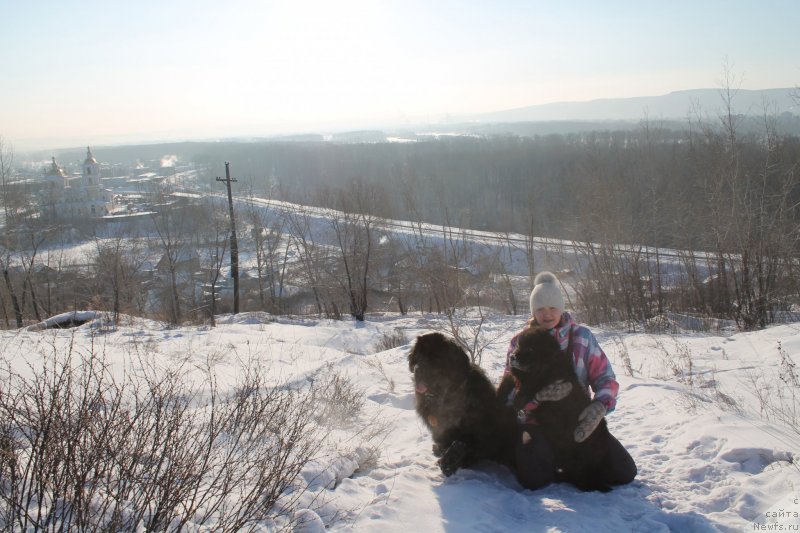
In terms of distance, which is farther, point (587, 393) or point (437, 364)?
point (437, 364)

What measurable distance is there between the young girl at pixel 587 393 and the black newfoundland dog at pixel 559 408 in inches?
2.0

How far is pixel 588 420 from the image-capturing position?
321 centimetres

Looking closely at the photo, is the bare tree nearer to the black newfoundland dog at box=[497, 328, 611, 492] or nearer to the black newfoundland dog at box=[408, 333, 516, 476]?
the black newfoundland dog at box=[408, 333, 516, 476]

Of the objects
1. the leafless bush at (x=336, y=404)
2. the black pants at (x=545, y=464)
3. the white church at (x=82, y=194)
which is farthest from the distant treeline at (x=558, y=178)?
the white church at (x=82, y=194)

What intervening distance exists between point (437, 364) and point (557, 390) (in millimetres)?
887

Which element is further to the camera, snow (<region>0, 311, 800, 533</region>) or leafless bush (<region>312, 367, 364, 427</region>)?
leafless bush (<region>312, 367, 364, 427</region>)

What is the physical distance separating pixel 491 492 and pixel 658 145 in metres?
41.4

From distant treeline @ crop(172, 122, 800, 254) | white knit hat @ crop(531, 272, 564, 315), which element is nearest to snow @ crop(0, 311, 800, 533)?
white knit hat @ crop(531, 272, 564, 315)

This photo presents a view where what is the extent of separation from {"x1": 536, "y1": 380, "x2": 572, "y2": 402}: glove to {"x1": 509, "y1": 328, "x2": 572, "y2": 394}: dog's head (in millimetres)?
36

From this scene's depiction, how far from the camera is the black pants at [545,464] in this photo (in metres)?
3.37

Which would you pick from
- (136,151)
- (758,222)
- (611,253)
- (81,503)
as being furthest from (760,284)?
(136,151)

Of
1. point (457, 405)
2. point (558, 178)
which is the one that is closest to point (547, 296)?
point (457, 405)

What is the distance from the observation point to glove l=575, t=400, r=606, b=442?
3.20 m

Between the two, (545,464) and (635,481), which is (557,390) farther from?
(635,481)
